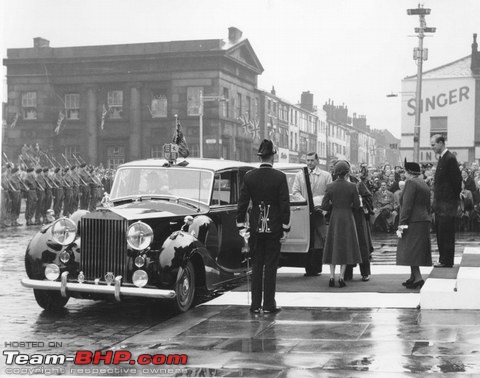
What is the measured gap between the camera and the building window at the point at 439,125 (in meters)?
21.9

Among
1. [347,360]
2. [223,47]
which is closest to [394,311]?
[347,360]

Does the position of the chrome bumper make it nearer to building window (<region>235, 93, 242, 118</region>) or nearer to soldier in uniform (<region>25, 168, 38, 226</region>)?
soldier in uniform (<region>25, 168, 38, 226</region>)

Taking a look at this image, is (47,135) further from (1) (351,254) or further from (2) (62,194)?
(1) (351,254)

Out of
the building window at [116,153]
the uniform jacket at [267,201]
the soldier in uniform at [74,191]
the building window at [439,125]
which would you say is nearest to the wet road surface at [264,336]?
the uniform jacket at [267,201]

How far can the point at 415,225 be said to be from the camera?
9328 mm

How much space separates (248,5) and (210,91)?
31.2m

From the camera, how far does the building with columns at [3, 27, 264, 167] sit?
38.2 meters

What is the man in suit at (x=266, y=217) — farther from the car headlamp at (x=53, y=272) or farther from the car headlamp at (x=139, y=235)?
the car headlamp at (x=53, y=272)

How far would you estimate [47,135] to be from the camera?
4000 cm

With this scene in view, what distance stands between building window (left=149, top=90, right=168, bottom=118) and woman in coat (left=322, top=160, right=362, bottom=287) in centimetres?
3636

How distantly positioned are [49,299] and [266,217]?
269cm

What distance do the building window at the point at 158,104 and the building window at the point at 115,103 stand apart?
6.34 ft

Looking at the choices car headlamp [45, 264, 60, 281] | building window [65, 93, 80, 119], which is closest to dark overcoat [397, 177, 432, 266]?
car headlamp [45, 264, 60, 281]

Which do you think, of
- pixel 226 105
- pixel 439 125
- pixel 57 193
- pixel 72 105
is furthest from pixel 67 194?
pixel 226 105
